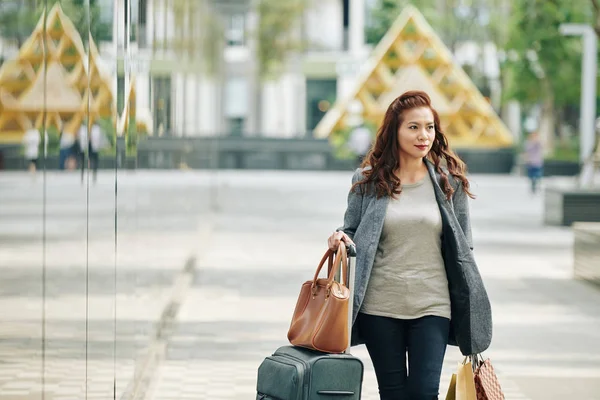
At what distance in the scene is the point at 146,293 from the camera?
9.18 meters

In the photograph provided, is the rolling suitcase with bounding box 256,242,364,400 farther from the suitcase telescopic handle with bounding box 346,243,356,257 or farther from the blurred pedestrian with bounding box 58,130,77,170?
the blurred pedestrian with bounding box 58,130,77,170

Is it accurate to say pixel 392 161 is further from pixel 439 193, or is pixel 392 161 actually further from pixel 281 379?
pixel 281 379

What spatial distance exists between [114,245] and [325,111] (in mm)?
72213

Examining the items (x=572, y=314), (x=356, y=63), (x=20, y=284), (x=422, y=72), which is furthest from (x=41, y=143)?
(x=356, y=63)

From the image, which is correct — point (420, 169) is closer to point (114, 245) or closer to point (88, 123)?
point (88, 123)

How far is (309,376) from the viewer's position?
4902 millimetres

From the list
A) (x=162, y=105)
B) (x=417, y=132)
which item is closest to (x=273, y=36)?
(x=162, y=105)

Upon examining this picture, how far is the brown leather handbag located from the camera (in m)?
5.00

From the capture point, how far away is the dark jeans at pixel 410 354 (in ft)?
17.9

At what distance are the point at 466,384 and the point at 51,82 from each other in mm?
1994

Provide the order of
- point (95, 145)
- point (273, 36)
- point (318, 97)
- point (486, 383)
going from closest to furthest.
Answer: point (486, 383) < point (95, 145) < point (273, 36) < point (318, 97)

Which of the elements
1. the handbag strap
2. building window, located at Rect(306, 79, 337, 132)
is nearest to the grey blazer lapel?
the handbag strap

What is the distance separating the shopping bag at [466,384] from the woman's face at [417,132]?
2.95ft

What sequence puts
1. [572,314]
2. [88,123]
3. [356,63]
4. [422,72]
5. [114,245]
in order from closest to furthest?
[88,123]
[114,245]
[572,314]
[422,72]
[356,63]
